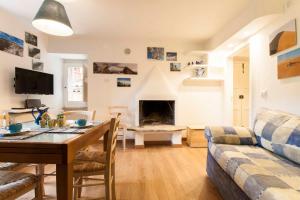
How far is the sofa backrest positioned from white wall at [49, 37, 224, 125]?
2276 mm

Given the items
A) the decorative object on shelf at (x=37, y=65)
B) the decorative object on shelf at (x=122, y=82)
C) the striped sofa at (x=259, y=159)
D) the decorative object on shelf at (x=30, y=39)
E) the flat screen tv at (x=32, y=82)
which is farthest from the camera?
the decorative object on shelf at (x=122, y=82)

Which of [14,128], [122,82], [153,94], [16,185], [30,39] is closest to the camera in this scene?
[16,185]

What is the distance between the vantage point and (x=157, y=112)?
15.3 feet

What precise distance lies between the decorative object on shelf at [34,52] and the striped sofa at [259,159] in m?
3.60

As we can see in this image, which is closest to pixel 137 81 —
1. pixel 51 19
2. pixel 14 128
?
pixel 51 19

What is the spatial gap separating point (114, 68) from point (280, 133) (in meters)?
3.56

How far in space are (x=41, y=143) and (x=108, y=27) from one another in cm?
318

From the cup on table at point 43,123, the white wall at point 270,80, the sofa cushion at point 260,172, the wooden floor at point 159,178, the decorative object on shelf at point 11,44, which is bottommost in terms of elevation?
the wooden floor at point 159,178

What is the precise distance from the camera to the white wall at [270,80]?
2270mm

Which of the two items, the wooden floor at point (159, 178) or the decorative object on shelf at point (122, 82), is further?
the decorative object on shelf at point (122, 82)

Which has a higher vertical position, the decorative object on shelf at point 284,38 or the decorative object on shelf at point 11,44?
the decorative object on shelf at point 11,44

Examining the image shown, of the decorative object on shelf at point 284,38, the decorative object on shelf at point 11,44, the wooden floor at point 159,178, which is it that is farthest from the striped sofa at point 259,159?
the decorative object on shelf at point 11,44

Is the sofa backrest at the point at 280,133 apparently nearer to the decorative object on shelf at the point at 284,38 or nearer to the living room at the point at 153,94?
the living room at the point at 153,94

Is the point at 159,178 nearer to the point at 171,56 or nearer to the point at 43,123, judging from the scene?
the point at 43,123
